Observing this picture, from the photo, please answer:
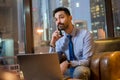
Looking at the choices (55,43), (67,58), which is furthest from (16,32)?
(67,58)

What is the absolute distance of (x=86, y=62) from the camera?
2.07 meters

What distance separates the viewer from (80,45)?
2.26 meters

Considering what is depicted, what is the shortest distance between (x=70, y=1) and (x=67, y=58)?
1.61m

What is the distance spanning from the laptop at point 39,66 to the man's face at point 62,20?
1.02 metres

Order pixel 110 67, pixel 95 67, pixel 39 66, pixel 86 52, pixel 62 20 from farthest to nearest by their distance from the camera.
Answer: pixel 62 20 → pixel 86 52 → pixel 95 67 → pixel 110 67 → pixel 39 66

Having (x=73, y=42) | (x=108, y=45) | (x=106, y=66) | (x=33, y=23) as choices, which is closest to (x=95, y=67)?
(x=106, y=66)

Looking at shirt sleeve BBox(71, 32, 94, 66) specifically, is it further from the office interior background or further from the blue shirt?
the office interior background

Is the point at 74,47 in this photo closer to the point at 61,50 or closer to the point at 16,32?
the point at 61,50

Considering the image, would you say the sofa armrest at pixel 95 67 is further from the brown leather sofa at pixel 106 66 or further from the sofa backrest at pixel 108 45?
the sofa backrest at pixel 108 45

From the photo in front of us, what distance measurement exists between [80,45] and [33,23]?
45.5 inches

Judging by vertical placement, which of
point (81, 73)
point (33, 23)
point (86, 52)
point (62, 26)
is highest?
point (33, 23)

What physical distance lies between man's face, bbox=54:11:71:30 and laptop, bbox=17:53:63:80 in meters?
1.02

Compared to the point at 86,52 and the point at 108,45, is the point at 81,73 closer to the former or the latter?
the point at 86,52

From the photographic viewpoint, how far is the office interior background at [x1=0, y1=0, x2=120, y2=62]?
3023 millimetres
